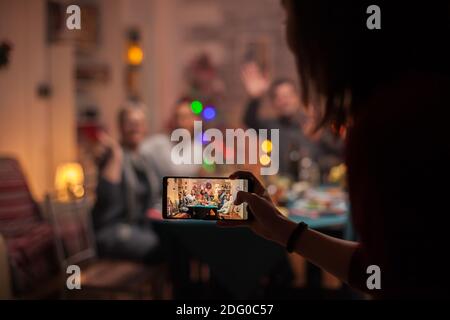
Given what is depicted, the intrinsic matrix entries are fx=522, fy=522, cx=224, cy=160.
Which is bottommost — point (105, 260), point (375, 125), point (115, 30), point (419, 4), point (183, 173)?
point (105, 260)

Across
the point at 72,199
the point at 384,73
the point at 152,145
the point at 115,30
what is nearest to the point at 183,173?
the point at 152,145

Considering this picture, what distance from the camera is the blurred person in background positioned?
3.44 metres

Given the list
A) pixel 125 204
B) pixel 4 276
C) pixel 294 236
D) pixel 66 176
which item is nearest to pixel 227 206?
pixel 294 236

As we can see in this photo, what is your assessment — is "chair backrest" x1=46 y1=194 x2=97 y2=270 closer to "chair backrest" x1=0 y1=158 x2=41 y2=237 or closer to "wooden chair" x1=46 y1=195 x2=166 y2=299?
"wooden chair" x1=46 y1=195 x2=166 y2=299

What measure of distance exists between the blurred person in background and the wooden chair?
0.65m

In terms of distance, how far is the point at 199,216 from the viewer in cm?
104

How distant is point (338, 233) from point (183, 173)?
1.27m

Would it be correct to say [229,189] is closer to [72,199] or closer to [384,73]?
[384,73]

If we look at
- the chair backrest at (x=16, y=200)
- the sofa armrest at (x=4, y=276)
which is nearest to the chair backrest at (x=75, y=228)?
the chair backrest at (x=16, y=200)

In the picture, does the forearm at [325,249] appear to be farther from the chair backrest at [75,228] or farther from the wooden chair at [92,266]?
the chair backrest at [75,228]

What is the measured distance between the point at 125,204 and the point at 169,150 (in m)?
0.89

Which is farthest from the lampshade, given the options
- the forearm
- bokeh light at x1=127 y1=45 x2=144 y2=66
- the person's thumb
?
the forearm

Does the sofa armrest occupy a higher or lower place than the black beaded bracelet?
lower

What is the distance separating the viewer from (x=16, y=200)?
2.74m
